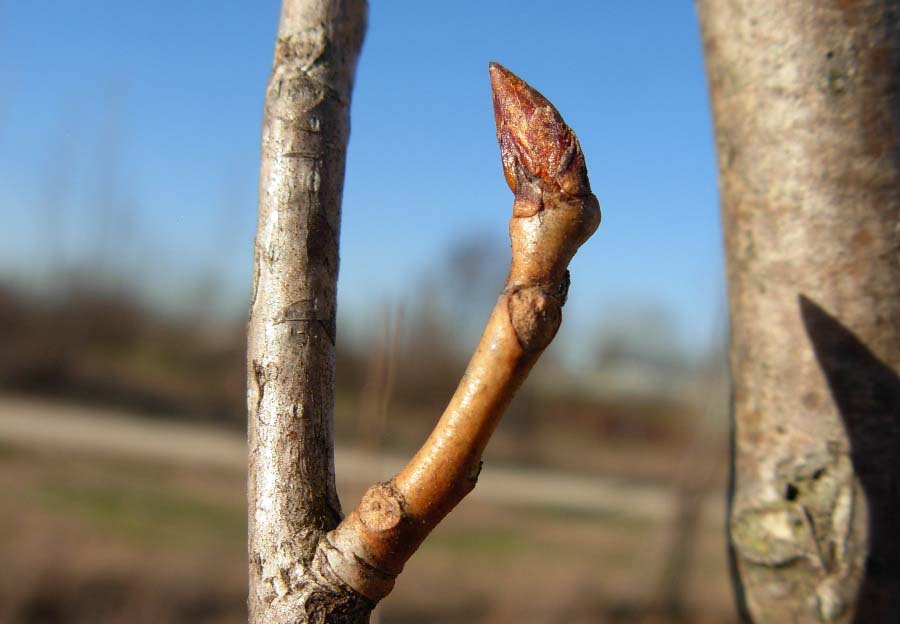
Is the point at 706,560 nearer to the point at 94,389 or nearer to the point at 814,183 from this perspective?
the point at 814,183

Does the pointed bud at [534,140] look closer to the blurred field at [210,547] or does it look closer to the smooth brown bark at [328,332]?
the smooth brown bark at [328,332]

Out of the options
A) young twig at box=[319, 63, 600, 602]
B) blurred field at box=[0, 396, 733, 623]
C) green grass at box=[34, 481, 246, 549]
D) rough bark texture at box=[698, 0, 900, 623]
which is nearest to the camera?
young twig at box=[319, 63, 600, 602]

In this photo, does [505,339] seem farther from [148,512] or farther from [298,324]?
[148,512]

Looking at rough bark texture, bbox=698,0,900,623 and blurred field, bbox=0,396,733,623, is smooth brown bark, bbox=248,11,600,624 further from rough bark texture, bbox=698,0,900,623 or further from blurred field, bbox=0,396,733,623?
blurred field, bbox=0,396,733,623

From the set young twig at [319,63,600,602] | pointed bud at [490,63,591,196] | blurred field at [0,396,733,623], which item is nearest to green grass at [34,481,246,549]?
blurred field at [0,396,733,623]

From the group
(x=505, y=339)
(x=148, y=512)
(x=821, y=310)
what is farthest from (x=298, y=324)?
(x=148, y=512)

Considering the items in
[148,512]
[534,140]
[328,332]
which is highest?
[534,140]
